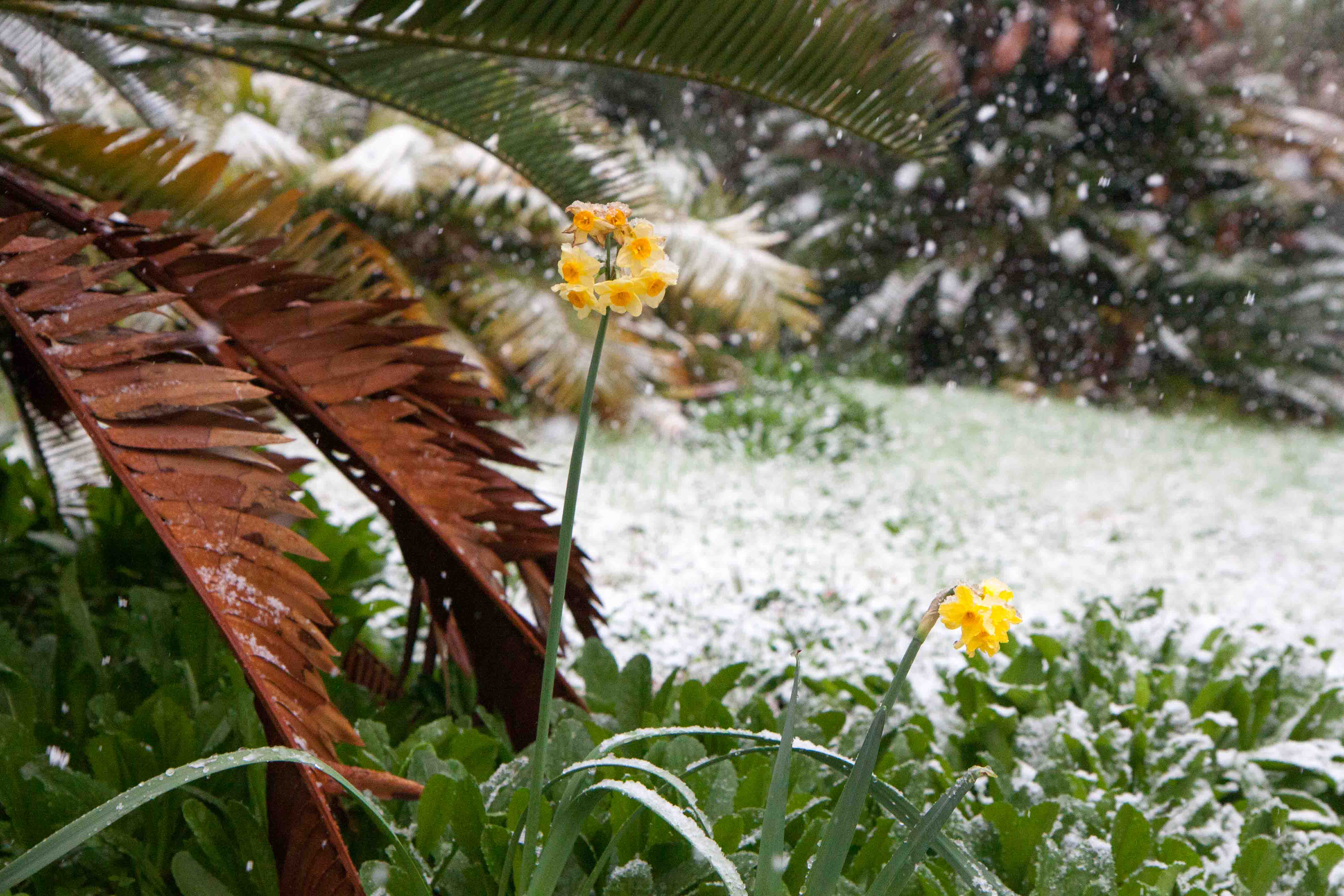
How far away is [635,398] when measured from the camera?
211 inches

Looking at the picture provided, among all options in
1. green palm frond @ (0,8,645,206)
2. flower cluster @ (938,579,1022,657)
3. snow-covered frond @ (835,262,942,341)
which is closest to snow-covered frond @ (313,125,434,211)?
green palm frond @ (0,8,645,206)

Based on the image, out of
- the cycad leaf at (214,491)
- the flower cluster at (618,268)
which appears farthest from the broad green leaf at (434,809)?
the flower cluster at (618,268)

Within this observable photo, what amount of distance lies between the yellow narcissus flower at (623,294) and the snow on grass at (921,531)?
1.58m

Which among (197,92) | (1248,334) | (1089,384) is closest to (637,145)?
(197,92)

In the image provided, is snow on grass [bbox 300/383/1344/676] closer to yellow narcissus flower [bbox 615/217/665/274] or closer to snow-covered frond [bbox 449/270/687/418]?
snow-covered frond [bbox 449/270/687/418]

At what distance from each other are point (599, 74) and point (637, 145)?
3355 mm

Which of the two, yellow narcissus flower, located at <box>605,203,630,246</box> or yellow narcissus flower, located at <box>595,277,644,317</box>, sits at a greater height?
yellow narcissus flower, located at <box>605,203,630,246</box>

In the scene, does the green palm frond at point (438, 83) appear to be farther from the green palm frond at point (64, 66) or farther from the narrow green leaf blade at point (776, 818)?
the narrow green leaf blade at point (776, 818)

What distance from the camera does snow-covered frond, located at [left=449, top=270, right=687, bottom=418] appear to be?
16.5ft

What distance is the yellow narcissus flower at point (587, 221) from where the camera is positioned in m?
0.78

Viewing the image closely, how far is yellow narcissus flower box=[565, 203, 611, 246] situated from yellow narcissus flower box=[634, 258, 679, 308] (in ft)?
0.16

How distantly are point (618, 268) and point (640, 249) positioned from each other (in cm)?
3

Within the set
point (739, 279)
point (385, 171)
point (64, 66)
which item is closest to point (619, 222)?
point (64, 66)

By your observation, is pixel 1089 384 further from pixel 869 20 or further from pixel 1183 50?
pixel 869 20
